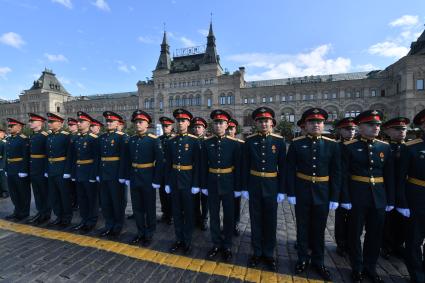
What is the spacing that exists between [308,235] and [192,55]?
5177cm

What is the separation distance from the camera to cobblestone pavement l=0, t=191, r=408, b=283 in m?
3.05

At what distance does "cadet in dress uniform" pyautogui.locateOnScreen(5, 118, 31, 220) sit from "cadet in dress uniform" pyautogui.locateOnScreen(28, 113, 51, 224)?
1.03 ft

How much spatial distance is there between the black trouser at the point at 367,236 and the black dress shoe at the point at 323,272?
343mm

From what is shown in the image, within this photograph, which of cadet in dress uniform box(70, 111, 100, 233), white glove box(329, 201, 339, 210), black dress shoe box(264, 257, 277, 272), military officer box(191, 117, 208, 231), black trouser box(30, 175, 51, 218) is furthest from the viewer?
black trouser box(30, 175, 51, 218)

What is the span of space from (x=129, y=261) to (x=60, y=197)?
265 cm

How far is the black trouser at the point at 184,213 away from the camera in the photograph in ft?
12.5

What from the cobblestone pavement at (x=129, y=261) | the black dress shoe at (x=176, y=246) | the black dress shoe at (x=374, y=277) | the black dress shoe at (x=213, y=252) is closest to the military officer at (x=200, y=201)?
the cobblestone pavement at (x=129, y=261)

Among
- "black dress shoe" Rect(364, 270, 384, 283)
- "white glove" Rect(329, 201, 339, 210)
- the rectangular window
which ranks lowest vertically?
"black dress shoe" Rect(364, 270, 384, 283)

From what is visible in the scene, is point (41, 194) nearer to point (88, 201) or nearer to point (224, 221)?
point (88, 201)

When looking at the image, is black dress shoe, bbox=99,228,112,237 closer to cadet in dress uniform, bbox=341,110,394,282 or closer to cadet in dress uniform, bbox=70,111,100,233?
cadet in dress uniform, bbox=70,111,100,233

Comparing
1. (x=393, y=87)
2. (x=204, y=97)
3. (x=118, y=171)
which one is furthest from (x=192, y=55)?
(x=118, y=171)

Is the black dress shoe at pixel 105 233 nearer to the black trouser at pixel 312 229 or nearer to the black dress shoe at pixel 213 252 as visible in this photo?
the black dress shoe at pixel 213 252

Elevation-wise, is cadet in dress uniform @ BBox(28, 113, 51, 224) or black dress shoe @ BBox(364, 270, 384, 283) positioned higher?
cadet in dress uniform @ BBox(28, 113, 51, 224)

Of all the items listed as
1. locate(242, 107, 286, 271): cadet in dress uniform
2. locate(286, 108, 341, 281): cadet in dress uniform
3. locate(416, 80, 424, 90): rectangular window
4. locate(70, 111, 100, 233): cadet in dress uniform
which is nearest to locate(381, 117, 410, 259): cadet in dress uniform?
locate(286, 108, 341, 281): cadet in dress uniform
